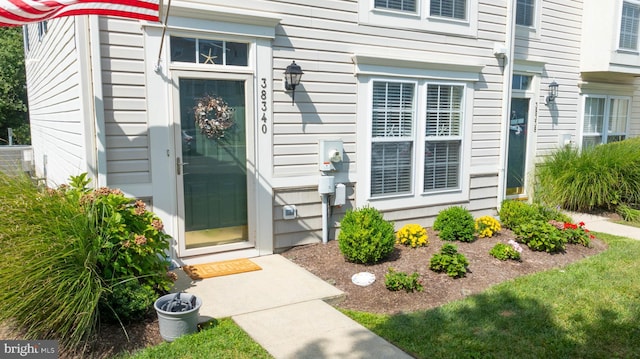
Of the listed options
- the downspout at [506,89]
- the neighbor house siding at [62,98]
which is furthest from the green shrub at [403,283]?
the downspout at [506,89]

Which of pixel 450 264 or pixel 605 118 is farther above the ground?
pixel 605 118

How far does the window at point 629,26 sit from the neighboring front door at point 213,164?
815 centimetres

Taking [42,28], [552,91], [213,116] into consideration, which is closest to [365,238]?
[213,116]

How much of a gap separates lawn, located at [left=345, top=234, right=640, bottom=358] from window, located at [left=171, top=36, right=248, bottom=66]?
305 centimetres

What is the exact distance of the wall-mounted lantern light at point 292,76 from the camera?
5453 mm

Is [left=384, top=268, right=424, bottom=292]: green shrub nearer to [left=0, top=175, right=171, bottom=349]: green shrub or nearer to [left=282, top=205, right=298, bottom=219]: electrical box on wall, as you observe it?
[left=282, top=205, right=298, bottom=219]: electrical box on wall

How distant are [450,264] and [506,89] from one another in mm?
4067

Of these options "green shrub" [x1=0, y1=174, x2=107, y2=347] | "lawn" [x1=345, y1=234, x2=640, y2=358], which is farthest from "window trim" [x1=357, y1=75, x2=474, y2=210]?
"green shrub" [x1=0, y1=174, x2=107, y2=347]

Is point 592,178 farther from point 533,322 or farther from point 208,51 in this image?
point 208,51

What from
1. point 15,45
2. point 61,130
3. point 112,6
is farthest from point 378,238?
point 15,45

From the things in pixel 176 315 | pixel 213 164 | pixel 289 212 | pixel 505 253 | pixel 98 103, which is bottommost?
pixel 505 253

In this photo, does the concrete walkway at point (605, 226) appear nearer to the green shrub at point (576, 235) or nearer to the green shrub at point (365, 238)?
the green shrub at point (576, 235)

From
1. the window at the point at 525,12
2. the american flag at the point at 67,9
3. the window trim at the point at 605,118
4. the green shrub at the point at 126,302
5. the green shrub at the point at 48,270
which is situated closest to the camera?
the green shrub at the point at 48,270

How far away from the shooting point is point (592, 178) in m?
8.17
